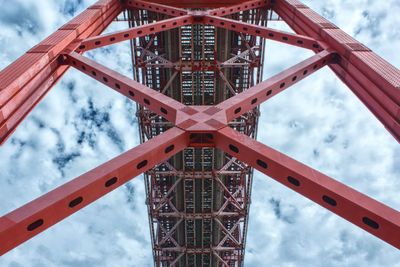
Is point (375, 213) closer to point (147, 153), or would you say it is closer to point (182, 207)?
point (147, 153)

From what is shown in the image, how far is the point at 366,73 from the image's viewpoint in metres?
7.86

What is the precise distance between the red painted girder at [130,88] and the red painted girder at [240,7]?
21.7 ft

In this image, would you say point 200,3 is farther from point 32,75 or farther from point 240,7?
point 32,75

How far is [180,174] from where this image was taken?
17.8m

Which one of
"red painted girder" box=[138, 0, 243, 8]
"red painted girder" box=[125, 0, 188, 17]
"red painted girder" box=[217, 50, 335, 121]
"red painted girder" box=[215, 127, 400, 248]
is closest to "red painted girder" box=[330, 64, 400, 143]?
"red painted girder" box=[217, 50, 335, 121]

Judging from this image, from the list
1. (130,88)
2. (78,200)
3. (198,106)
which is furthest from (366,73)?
(78,200)

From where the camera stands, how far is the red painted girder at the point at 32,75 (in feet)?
22.6

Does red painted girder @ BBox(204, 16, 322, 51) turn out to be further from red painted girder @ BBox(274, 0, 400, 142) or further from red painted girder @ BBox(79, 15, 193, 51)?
red painted girder @ BBox(79, 15, 193, 51)

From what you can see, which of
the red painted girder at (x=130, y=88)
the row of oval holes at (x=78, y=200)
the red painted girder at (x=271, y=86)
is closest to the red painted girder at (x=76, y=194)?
the row of oval holes at (x=78, y=200)

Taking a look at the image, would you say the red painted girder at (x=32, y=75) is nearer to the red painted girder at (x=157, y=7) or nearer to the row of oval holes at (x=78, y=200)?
the row of oval holes at (x=78, y=200)

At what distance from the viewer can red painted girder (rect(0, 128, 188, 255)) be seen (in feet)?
14.6

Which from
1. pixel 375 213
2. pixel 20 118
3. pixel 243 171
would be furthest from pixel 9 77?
pixel 243 171

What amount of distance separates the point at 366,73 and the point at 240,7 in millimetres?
8044

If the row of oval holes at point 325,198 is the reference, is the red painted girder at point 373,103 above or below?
above
